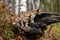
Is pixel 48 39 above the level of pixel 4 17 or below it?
below

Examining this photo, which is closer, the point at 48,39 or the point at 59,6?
the point at 48,39

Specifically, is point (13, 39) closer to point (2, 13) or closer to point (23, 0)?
point (2, 13)

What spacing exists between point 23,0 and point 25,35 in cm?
236

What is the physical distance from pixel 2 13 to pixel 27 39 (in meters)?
0.62

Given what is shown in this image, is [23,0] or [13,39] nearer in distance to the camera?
[13,39]

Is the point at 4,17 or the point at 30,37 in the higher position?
the point at 4,17

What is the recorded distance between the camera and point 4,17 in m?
4.10

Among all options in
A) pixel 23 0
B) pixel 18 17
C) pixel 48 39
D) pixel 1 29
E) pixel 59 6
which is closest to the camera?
pixel 1 29

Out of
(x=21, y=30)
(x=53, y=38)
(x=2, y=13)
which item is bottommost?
(x=53, y=38)

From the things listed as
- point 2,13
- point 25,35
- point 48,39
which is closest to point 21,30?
point 25,35

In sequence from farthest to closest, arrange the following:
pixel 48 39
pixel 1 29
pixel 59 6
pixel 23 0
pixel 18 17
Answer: pixel 59 6 < pixel 23 0 < pixel 48 39 < pixel 18 17 < pixel 1 29

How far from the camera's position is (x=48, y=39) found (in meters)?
4.89

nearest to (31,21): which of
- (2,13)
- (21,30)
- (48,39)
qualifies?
(21,30)

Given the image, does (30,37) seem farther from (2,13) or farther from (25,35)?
(2,13)
